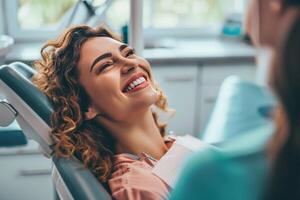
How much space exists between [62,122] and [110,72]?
0.66ft

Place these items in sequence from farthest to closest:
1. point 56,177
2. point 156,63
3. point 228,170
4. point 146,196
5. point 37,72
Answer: point 156,63, point 37,72, point 56,177, point 146,196, point 228,170

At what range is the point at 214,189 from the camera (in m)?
0.59

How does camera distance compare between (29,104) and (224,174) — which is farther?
(29,104)

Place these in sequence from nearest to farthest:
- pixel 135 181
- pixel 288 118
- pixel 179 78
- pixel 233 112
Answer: pixel 288 118 → pixel 135 181 → pixel 233 112 → pixel 179 78

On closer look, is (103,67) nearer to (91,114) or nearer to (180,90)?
(91,114)

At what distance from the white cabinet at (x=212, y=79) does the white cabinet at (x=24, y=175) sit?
1058mm

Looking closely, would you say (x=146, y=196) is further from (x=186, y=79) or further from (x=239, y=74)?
(x=239, y=74)

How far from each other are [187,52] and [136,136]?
1448 millimetres

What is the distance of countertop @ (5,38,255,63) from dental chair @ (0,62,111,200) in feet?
3.96

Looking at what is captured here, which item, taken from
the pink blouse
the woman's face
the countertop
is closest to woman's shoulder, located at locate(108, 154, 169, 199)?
the pink blouse

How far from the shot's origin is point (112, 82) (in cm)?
138

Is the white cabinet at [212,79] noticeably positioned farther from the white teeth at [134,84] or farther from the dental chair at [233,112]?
the white teeth at [134,84]

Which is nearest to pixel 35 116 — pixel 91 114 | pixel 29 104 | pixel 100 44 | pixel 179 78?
pixel 29 104

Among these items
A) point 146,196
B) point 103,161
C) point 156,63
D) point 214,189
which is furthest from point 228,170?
point 156,63
